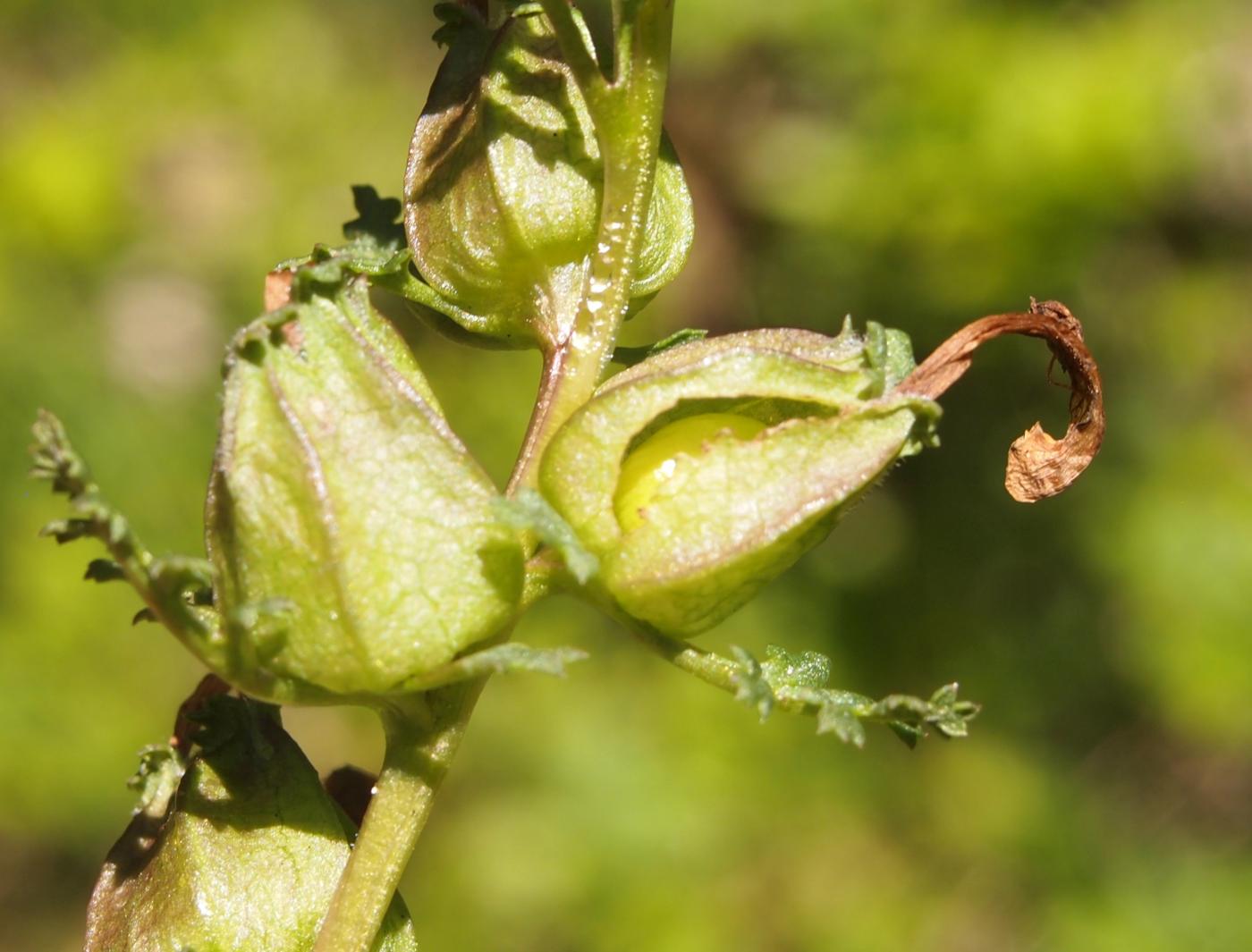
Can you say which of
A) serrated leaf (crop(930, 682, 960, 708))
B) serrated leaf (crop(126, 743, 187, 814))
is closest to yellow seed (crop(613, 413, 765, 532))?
serrated leaf (crop(930, 682, 960, 708))

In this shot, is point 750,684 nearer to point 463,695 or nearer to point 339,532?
point 463,695

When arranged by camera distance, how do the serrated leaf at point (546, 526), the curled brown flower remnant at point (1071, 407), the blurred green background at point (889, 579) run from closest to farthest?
the serrated leaf at point (546, 526), the curled brown flower remnant at point (1071, 407), the blurred green background at point (889, 579)

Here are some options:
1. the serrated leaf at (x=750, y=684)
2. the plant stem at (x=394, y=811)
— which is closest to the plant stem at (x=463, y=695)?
the plant stem at (x=394, y=811)

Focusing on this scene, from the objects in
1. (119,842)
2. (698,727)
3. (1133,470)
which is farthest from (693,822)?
(119,842)

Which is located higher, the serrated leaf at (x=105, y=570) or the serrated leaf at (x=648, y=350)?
the serrated leaf at (x=105, y=570)

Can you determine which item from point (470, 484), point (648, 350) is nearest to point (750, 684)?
point (470, 484)

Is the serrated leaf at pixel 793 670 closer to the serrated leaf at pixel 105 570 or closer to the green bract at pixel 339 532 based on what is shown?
the green bract at pixel 339 532

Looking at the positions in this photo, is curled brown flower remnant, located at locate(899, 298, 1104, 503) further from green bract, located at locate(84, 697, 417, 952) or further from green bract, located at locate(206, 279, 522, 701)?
green bract, located at locate(84, 697, 417, 952)
